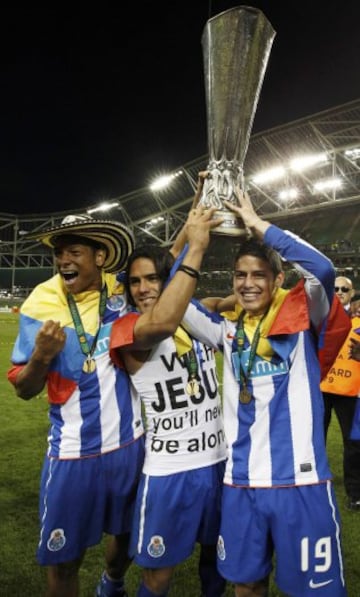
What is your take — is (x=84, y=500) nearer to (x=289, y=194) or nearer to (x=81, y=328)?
(x=81, y=328)

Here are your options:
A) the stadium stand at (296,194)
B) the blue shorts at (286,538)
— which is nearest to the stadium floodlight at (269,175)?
the stadium stand at (296,194)

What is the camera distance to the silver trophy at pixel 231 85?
8.36ft

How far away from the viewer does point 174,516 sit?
2197 millimetres

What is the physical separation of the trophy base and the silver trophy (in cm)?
13

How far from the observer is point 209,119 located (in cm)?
274

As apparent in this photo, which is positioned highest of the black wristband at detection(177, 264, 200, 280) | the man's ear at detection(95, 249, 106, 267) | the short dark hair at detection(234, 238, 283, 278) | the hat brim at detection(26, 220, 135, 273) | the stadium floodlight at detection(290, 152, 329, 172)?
the stadium floodlight at detection(290, 152, 329, 172)

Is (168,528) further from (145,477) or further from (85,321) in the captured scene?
(85,321)

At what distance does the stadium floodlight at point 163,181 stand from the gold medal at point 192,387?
28.6m

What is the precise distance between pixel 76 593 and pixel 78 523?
37 cm

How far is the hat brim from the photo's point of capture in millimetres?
2322

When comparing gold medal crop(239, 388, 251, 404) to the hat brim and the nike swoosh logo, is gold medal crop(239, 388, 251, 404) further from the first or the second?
the hat brim

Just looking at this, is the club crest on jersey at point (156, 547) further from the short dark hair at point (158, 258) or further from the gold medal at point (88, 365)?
the short dark hair at point (158, 258)

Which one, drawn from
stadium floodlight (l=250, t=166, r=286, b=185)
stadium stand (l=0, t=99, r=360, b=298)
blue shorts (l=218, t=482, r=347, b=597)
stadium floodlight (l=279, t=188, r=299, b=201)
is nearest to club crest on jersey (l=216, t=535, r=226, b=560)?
blue shorts (l=218, t=482, r=347, b=597)

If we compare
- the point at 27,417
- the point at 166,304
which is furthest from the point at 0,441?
the point at 166,304
